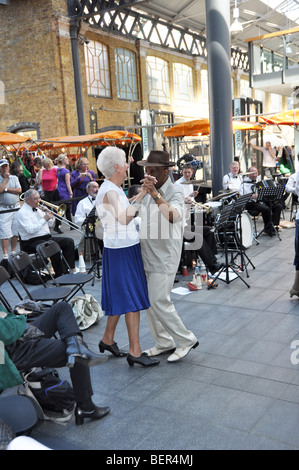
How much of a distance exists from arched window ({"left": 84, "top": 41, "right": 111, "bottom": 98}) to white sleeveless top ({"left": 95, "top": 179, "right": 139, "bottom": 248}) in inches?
621

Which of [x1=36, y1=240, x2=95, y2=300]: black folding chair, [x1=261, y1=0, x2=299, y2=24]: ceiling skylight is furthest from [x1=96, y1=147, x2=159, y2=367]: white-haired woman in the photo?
[x1=261, y1=0, x2=299, y2=24]: ceiling skylight

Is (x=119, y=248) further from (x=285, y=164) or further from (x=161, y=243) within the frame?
(x=285, y=164)

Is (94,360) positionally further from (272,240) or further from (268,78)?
(268,78)

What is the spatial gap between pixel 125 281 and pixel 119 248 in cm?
26

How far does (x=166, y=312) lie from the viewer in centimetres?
358

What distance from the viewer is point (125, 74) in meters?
20.2

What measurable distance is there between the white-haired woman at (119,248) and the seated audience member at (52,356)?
629mm

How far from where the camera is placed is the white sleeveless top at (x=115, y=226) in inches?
137

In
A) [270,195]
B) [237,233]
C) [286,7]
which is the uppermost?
[286,7]

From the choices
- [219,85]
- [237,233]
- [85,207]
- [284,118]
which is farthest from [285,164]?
[85,207]

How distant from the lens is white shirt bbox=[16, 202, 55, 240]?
6.24 m

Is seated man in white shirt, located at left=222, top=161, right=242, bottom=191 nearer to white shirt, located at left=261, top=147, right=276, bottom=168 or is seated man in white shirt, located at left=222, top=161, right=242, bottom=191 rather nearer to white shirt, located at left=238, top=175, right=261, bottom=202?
white shirt, located at left=238, top=175, right=261, bottom=202
